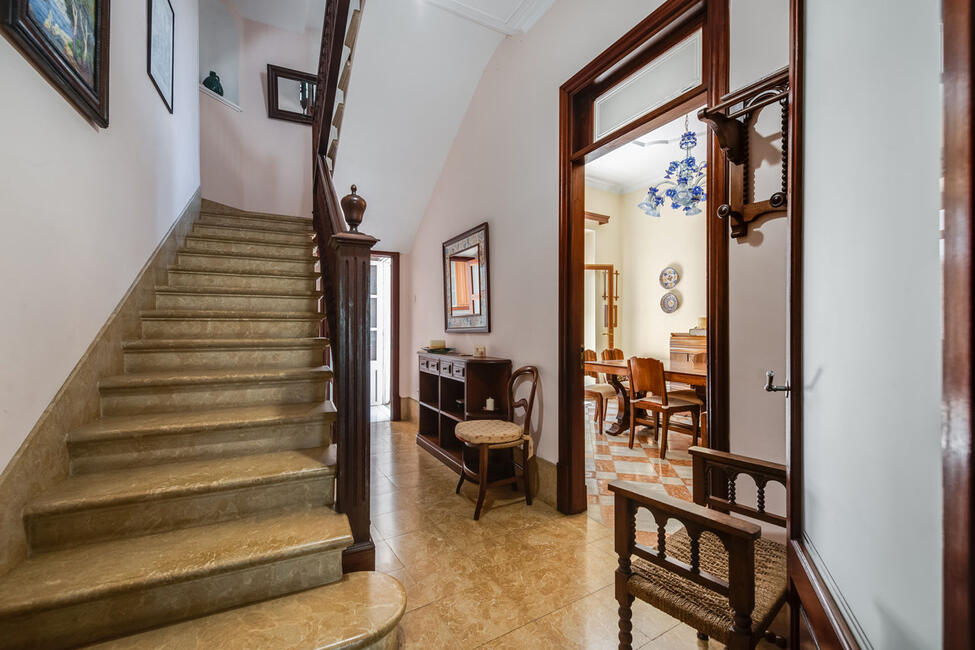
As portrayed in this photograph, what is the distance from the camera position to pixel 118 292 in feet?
6.52

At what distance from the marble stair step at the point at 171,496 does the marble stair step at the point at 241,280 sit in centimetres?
145

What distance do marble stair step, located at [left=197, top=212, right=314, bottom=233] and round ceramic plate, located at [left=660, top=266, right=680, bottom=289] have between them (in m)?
4.78

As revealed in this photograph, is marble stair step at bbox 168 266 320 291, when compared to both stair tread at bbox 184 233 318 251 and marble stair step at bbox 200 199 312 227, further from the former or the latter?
marble stair step at bbox 200 199 312 227

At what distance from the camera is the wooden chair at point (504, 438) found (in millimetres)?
Result: 2668

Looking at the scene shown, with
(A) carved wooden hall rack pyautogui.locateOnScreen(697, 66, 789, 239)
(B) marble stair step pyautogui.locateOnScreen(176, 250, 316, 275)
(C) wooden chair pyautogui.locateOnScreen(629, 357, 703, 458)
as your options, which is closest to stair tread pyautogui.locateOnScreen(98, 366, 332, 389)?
(B) marble stair step pyautogui.locateOnScreen(176, 250, 316, 275)

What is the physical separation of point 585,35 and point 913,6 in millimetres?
2576

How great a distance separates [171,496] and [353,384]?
0.72m

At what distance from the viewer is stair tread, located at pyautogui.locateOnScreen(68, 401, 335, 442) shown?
157 centimetres

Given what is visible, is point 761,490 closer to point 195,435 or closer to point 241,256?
point 195,435

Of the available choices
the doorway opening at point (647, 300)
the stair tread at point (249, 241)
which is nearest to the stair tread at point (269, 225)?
the stair tread at point (249, 241)

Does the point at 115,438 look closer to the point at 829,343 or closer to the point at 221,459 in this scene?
the point at 221,459

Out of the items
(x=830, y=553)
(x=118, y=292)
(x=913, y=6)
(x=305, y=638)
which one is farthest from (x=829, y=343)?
(x=118, y=292)

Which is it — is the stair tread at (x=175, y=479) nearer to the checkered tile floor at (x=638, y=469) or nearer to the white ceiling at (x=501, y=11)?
the checkered tile floor at (x=638, y=469)

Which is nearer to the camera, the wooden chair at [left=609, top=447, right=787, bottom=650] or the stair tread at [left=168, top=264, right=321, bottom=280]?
the wooden chair at [left=609, top=447, right=787, bottom=650]
